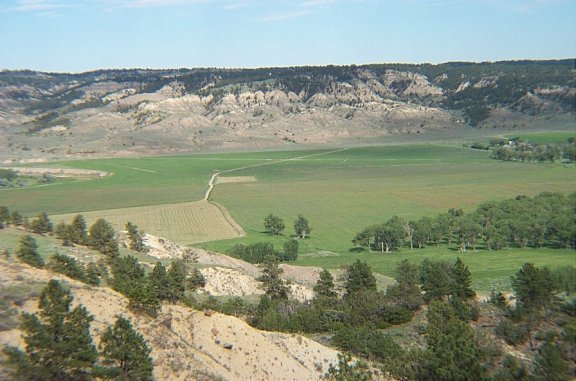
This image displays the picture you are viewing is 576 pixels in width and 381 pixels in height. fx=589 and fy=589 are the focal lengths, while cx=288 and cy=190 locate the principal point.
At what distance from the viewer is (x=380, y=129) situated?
19812 cm

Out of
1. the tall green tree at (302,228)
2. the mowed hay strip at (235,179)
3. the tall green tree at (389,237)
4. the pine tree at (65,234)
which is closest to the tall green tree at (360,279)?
the pine tree at (65,234)

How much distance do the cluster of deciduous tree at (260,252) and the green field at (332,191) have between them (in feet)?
6.01

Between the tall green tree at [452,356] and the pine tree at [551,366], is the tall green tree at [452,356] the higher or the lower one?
the lower one

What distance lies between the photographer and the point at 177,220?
258 feet

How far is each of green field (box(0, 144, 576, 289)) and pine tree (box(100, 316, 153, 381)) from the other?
2301 cm

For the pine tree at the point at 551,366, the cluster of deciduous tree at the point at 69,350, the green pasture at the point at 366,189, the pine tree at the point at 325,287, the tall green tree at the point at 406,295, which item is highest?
the cluster of deciduous tree at the point at 69,350

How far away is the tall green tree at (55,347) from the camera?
65.2 ft

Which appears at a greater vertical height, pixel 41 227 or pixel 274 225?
pixel 41 227

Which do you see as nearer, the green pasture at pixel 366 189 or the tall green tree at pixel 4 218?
the tall green tree at pixel 4 218

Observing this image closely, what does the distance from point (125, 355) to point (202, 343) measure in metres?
5.44

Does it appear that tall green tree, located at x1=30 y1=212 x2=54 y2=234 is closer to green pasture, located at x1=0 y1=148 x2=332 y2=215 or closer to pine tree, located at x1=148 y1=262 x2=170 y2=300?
pine tree, located at x1=148 y1=262 x2=170 y2=300

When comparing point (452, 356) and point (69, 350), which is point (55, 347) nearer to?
point (69, 350)

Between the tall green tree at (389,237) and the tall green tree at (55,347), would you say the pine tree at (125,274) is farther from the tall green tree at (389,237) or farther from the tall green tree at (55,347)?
the tall green tree at (389,237)

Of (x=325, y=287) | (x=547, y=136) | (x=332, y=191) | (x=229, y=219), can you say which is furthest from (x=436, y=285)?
(x=547, y=136)
